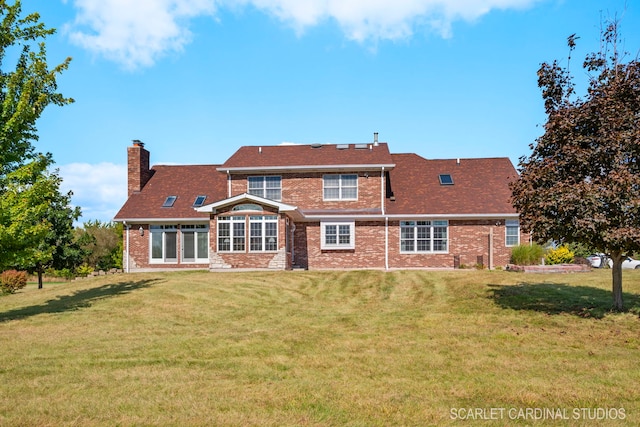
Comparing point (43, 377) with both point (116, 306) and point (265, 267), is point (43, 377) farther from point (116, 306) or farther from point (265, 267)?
point (265, 267)

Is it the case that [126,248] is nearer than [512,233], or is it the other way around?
[512,233]

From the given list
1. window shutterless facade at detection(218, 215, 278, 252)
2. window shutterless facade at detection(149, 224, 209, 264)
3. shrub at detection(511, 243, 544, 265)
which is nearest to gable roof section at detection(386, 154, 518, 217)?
shrub at detection(511, 243, 544, 265)

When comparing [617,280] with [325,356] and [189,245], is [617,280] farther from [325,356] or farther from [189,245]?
[189,245]

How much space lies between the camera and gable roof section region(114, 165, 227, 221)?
3080 centimetres

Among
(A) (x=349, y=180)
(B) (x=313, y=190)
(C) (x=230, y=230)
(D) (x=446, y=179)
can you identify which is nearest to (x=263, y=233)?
(C) (x=230, y=230)

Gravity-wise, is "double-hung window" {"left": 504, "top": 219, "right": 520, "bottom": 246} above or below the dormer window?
below

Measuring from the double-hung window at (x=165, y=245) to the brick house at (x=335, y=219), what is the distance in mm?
60

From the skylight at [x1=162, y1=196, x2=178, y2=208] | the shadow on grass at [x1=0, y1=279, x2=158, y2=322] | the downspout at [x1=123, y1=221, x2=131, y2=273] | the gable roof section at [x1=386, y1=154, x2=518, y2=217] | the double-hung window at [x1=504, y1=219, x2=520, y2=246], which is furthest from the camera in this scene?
the skylight at [x1=162, y1=196, x2=178, y2=208]

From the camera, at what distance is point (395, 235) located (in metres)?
29.5

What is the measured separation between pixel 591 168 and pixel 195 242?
73.6 ft

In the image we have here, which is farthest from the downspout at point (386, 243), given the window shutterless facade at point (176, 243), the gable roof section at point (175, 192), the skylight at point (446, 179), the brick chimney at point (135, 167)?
the brick chimney at point (135, 167)

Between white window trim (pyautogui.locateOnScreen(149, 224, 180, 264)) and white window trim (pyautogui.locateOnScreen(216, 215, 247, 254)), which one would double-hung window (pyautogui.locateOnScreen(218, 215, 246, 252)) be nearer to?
white window trim (pyautogui.locateOnScreen(216, 215, 247, 254))

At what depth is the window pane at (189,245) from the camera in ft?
101

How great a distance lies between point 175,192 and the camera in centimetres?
3294
